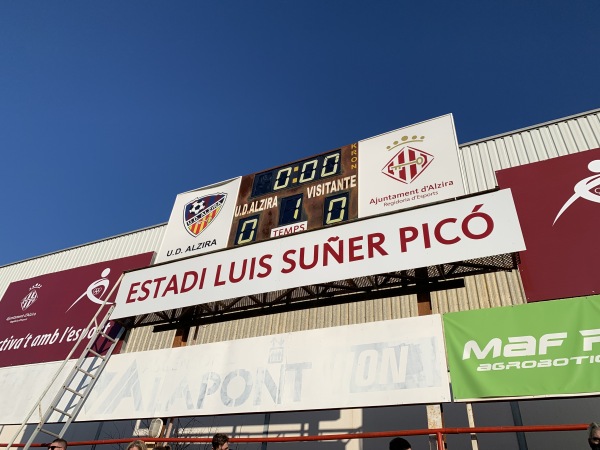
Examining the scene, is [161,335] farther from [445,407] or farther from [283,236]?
[445,407]

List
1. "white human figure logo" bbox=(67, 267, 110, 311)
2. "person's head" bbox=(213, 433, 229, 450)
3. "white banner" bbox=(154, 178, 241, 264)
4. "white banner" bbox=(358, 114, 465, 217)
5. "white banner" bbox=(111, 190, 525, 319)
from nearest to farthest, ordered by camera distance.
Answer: "person's head" bbox=(213, 433, 229, 450)
"white banner" bbox=(111, 190, 525, 319)
"white banner" bbox=(358, 114, 465, 217)
"white banner" bbox=(154, 178, 241, 264)
"white human figure logo" bbox=(67, 267, 110, 311)

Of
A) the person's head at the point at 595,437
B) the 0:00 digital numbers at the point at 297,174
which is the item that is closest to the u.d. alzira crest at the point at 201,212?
the 0:00 digital numbers at the point at 297,174

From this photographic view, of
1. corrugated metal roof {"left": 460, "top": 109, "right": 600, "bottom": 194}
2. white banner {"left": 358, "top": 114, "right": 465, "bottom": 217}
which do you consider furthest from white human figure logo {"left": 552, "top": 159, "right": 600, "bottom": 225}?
white banner {"left": 358, "top": 114, "right": 465, "bottom": 217}

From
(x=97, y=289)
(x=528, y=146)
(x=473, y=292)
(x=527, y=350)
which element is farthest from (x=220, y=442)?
(x=97, y=289)

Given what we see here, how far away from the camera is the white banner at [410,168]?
388 inches

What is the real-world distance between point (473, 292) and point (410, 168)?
11.1ft

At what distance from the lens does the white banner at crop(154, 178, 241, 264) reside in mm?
12422

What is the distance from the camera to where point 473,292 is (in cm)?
1020

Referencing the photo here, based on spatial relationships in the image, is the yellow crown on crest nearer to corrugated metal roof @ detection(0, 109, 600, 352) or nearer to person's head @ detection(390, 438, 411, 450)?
corrugated metal roof @ detection(0, 109, 600, 352)

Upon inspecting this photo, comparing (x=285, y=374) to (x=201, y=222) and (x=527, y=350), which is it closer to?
(x=527, y=350)

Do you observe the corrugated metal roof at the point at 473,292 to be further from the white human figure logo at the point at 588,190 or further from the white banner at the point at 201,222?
the white banner at the point at 201,222

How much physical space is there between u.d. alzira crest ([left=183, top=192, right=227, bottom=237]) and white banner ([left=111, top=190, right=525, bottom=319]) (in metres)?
1.82

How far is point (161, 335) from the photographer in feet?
45.2

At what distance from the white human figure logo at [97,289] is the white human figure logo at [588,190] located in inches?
590
